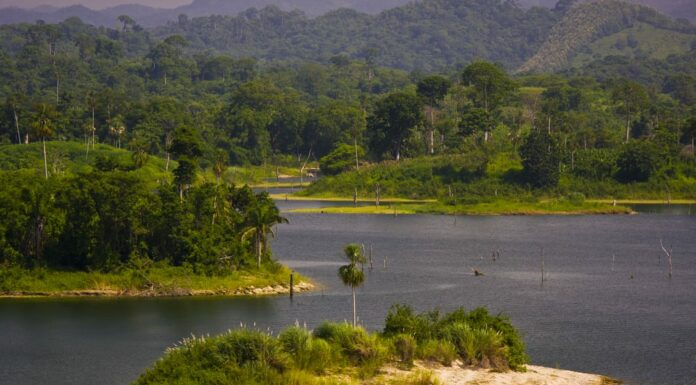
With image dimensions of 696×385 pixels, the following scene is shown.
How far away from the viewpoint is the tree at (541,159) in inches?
Answer: 6924

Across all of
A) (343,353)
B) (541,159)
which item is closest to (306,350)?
(343,353)

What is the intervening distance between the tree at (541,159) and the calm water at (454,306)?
121ft

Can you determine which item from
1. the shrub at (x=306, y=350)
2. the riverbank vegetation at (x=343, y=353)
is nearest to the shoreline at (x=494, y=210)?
the riverbank vegetation at (x=343, y=353)

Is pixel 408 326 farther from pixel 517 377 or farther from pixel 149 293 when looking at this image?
pixel 149 293

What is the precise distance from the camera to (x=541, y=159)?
17575 cm

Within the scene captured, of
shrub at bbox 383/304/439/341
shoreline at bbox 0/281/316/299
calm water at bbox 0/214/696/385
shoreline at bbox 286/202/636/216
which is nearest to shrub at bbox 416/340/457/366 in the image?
shrub at bbox 383/304/439/341

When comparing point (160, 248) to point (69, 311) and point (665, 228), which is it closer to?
point (69, 311)

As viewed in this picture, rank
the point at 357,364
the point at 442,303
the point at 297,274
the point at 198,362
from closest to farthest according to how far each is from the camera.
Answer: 1. the point at 198,362
2. the point at 357,364
3. the point at 442,303
4. the point at 297,274

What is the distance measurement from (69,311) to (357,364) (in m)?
31.9

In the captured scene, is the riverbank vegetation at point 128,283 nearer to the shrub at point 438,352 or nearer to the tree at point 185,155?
the tree at point 185,155

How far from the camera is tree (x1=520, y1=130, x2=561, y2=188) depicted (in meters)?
176

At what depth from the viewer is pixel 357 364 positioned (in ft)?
200

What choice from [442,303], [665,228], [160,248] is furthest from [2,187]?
[665,228]

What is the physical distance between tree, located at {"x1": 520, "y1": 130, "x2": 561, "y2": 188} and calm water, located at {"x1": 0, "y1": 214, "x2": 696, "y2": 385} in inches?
1452
